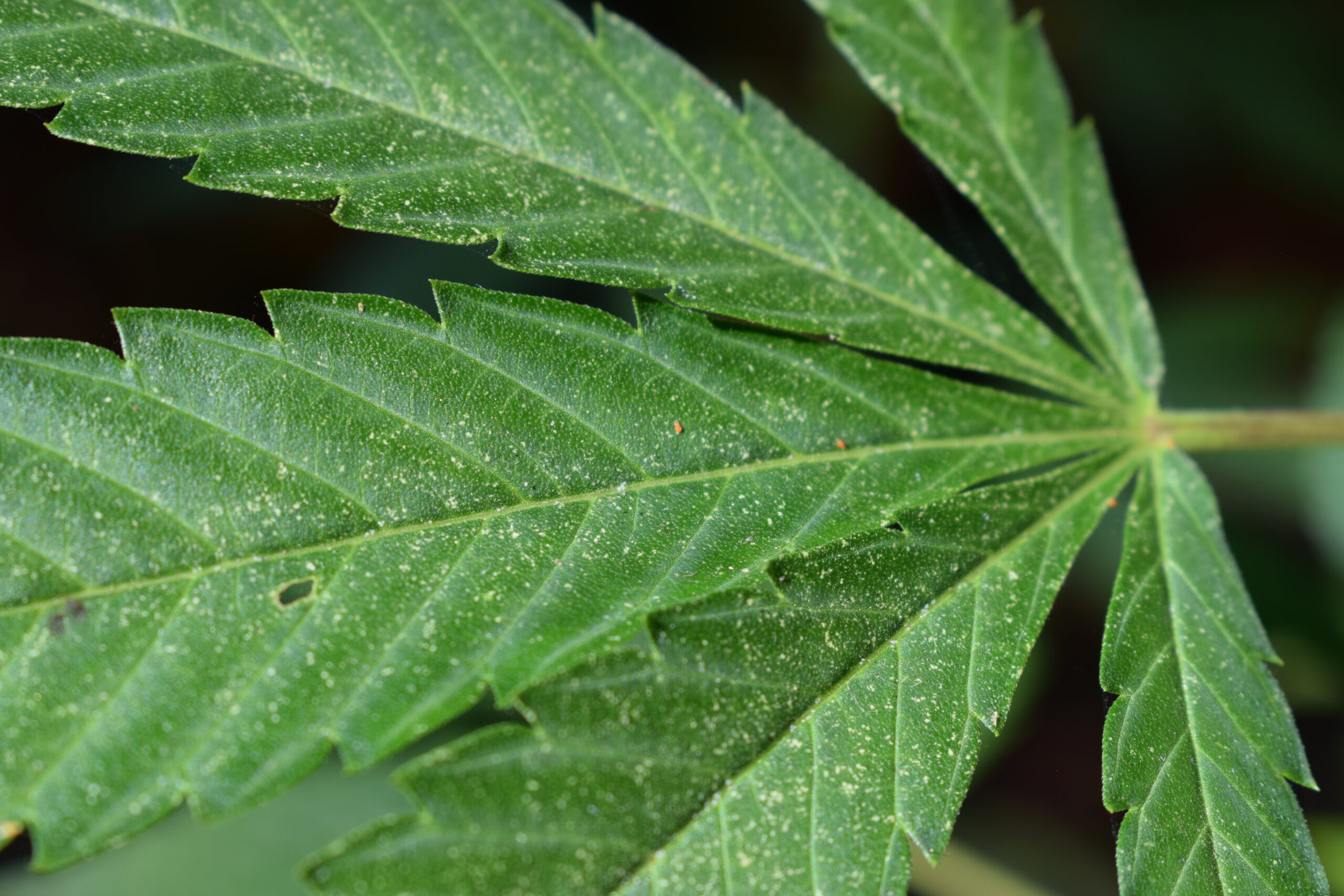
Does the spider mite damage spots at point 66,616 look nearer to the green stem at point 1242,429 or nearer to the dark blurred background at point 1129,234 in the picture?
the dark blurred background at point 1129,234

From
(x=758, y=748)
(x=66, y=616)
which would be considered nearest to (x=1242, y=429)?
(x=758, y=748)

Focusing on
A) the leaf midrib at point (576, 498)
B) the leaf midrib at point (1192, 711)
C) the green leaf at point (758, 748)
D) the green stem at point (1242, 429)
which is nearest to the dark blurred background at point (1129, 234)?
the green stem at point (1242, 429)

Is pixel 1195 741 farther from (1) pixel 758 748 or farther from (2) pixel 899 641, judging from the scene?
(1) pixel 758 748

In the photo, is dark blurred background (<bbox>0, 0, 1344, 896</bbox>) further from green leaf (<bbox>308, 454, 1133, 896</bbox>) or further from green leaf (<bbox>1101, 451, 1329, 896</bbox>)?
green leaf (<bbox>308, 454, 1133, 896</bbox>)

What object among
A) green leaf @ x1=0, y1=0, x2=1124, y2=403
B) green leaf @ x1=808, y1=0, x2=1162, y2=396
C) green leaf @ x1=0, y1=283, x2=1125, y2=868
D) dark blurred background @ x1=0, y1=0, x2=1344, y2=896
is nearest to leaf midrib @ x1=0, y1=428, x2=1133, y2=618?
green leaf @ x1=0, y1=283, x2=1125, y2=868

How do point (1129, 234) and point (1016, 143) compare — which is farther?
point (1129, 234)

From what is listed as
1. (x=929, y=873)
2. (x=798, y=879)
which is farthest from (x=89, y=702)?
(x=929, y=873)
